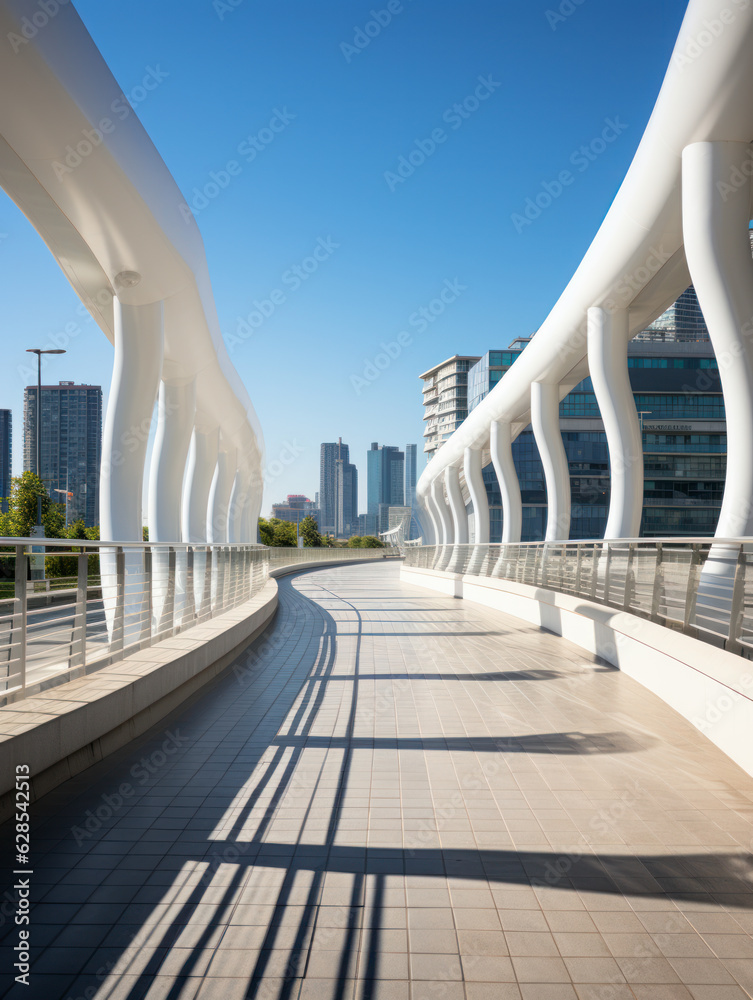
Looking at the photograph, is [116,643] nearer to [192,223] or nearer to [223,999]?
[223,999]

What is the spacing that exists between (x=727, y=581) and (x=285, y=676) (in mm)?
4947

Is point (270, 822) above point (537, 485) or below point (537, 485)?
below

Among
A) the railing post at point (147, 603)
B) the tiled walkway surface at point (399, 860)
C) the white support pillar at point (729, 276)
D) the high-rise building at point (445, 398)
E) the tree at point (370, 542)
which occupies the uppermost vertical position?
the high-rise building at point (445, 398)

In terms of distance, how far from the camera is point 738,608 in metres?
5.62

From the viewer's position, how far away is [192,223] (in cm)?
1158

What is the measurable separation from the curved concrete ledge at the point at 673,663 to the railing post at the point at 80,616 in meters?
4.93

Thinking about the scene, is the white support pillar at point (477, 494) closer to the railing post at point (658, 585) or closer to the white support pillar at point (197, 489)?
the white support pillar at point (197, 489)

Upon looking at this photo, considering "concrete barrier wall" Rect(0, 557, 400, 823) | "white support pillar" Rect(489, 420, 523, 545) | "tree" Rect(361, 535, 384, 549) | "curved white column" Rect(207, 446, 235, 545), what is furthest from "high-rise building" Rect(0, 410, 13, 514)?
"concrete barrier wall" Rect(0, 557, 400, 823)

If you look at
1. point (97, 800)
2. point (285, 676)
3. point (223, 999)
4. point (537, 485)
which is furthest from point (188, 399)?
point (537, 485)

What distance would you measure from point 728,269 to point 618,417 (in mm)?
4761

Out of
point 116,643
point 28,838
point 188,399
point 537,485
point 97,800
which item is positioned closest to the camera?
point 28,838

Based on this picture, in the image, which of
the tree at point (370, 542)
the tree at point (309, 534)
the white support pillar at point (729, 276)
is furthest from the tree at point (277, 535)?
the white support pillar at point (729, 276)

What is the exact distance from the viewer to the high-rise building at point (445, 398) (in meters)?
129

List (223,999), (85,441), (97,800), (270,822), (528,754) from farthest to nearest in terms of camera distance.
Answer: (85,441) < (528,754) < (97,800) < (270,822) < (223,999)
